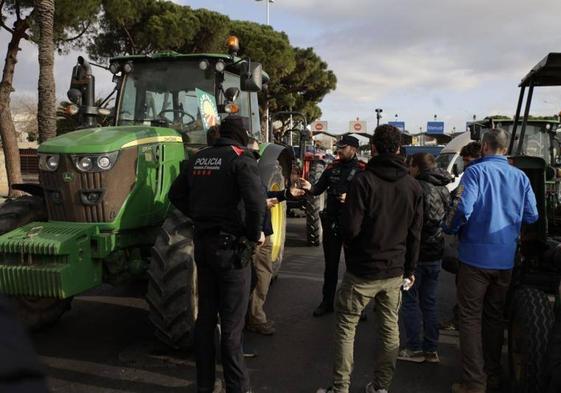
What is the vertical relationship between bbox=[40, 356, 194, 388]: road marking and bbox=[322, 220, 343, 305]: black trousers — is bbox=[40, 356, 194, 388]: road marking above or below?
below

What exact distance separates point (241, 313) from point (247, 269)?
0.29 m

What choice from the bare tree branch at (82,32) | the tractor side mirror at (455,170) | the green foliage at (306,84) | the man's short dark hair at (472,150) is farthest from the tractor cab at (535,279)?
the green foliage at (306,84)

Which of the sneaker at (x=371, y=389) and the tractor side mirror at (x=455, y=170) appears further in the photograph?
the tractor side mirror at (x=455, y=170)

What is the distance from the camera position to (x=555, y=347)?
102 inches

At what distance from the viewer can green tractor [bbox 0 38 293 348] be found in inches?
156

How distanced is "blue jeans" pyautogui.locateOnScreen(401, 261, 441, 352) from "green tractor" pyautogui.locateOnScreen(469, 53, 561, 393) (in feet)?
2.04

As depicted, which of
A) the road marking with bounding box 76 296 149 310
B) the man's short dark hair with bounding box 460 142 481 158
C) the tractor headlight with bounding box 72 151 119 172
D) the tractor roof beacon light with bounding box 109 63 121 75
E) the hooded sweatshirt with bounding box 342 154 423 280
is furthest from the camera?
the road marking with bounding box 76 296 149 310

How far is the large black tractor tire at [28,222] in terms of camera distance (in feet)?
14.9

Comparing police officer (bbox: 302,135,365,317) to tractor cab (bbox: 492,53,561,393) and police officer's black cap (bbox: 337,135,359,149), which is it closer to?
police officer's black cap (bbox: 337,135,359,149)

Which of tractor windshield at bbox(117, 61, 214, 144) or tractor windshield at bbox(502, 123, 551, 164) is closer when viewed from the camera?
tractor windshield at bbox(117, 61, 214, 144)

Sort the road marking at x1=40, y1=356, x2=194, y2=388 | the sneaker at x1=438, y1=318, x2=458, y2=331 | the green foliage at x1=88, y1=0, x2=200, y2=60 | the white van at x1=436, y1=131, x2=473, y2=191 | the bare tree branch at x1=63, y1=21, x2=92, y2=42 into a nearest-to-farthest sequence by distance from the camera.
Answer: the road marking at x1=40, y1=356, x2=194, y2=388, the sneaker at x1=438, y1=318, x2=458, y2=331, the white van at x1=436, y1=131, x2=473, y2=191, the bare tree branch at x1=63, y1=21, x2=92, y2=42, the green foliage at x1=88, y1=0, x2=200, y2=60

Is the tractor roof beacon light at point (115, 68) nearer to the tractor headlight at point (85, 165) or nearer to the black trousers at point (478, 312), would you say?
the tractor headlight at point (85, 165)

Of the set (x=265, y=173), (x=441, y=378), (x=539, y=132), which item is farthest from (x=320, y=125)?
(x=441, y=378)

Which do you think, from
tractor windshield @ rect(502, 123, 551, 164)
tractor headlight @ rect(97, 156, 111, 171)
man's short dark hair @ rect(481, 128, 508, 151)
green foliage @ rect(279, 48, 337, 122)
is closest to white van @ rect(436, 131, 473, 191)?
tractor windshield @ rect(502, 123, 551, 164)
